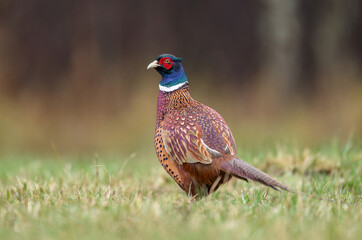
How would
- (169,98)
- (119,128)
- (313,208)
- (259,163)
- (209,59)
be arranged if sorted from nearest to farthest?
(313,208) → (169,98) → (259,163) → (119,128) → (209,59)

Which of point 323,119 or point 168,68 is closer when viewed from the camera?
point 168,68

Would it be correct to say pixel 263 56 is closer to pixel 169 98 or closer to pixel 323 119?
pixel 323 119

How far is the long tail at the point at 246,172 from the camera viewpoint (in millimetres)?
3186

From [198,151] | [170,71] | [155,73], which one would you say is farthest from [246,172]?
[155,73]

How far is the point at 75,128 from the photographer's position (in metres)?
8.41

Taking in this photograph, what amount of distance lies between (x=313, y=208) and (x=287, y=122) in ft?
18.2

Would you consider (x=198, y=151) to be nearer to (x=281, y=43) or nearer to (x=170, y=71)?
(x=170, y=71)

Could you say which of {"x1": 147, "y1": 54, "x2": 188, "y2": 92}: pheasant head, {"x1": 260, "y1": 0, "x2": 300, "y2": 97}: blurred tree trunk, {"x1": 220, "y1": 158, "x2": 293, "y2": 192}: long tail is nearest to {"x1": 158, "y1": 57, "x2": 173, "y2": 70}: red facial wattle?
{"x1": 147, "y1": 54, "x2": 188, "y2": 92}: pheasant head

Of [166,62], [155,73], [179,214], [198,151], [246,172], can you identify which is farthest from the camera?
[155,73]

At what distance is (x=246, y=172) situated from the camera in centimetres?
327

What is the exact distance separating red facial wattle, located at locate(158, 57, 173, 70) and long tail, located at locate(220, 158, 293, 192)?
0.95 metres

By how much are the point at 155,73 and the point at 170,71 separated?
4762mm

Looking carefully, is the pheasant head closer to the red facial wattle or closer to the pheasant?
the red facial wattle

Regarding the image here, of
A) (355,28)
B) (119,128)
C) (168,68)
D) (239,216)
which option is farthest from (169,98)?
(355,28)
